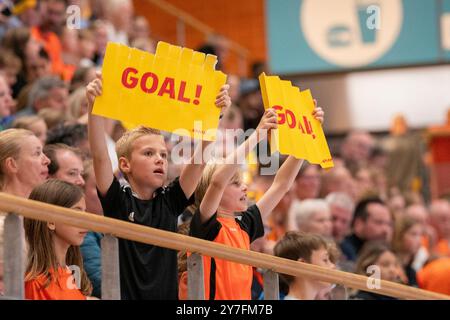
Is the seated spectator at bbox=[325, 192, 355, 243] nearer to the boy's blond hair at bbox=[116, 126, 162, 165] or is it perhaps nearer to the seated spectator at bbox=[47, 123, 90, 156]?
the seated spectator at bbox=[47, 123, 90, 156]

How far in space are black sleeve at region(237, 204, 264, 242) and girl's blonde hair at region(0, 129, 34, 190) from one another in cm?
90

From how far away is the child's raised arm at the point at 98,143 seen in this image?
373 cm

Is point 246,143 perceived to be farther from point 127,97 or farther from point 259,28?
point 259,28

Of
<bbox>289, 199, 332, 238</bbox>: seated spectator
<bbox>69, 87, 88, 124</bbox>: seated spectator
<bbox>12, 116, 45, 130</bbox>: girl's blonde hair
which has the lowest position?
<bbox>289, 199, 332, 238</bbox>: seated spectator

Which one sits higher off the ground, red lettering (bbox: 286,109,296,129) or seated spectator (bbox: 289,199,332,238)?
seated spectator (bbox: 289,199,332,238)

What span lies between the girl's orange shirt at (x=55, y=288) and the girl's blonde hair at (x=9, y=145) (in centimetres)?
60

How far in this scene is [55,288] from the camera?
376 centimetres

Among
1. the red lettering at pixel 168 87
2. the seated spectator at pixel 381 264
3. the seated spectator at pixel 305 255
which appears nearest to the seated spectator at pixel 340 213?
the seated spectator at pixel 381 264

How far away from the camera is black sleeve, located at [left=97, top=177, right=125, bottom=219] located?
3855 mm

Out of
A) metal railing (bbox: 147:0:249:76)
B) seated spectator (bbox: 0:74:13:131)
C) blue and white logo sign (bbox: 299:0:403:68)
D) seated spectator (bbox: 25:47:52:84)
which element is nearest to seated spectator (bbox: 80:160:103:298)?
seated spectator (bbox: 0:74:13:131)

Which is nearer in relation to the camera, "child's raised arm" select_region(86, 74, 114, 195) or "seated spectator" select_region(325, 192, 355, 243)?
"child's raised arm" select_region(86, 74, 114, 195)

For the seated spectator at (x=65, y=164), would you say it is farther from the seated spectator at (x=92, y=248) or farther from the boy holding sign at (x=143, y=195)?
the boy holding sign at (x=143, y=195)

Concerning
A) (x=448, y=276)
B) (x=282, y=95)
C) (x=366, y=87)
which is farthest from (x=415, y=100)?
(x=282, y=95)

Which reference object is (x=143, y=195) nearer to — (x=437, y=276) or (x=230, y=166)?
(x=230, y=166)
